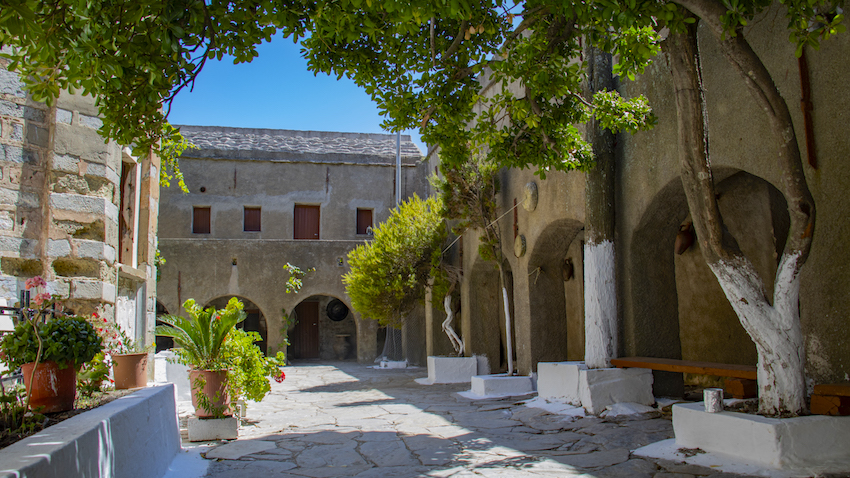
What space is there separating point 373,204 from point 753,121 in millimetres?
15838

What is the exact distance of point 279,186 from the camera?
1983 centimetres

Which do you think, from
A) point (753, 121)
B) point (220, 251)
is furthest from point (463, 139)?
point (220, 251)

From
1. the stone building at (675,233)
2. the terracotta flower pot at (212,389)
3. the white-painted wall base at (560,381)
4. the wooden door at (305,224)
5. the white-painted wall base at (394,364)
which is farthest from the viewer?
the wooden door at (305,224)

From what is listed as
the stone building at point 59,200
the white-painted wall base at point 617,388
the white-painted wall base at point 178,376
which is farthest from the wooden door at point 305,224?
the white-painted wall base at point 617,388

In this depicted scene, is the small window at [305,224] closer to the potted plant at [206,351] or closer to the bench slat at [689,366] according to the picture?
the potted plant at [206,351]

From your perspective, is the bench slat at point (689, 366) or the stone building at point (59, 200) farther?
the stone building at point (59, 200)

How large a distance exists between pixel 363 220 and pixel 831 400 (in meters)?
17.0

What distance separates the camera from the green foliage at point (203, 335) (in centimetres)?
628

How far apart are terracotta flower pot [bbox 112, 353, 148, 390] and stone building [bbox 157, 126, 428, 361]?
12.5 meters

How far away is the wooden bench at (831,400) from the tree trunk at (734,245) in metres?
0.09

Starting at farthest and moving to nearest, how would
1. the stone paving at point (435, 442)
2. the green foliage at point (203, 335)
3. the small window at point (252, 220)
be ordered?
the small window at point (252, 220)
the green foliage at point (203, 335)
the stone paving at point (435, 442)

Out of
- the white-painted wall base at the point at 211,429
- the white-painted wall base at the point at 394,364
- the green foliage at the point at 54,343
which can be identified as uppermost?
the green foliage at the point at 54,343

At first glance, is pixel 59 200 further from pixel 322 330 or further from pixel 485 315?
pixel 322 330

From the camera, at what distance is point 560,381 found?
774cm
